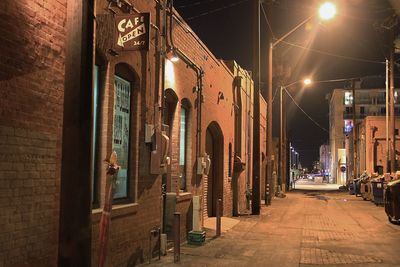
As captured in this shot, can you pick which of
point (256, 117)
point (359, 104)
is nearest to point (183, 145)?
point (256, 117)

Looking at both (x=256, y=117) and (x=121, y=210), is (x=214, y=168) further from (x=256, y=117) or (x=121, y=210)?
(x=121, y=210)

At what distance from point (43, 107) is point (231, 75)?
14447mm

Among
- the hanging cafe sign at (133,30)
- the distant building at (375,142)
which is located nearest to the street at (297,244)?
the hanging cafe sign at (133,30)

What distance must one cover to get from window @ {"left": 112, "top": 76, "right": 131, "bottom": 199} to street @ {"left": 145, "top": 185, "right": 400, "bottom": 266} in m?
1.57

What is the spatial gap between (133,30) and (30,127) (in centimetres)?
265

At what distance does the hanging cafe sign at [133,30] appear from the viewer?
8.16m

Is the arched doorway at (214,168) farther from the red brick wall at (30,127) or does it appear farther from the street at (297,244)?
the red brick wall at (30,127)

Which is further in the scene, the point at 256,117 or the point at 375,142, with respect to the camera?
the point at 375,142

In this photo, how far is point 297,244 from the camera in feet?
42.2

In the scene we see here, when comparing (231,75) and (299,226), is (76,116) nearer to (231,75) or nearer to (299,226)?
(299,226)

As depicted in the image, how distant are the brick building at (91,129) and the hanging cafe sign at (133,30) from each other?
105 millimetres

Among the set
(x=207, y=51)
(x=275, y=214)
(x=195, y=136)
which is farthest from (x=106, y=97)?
(x=275, y=214)

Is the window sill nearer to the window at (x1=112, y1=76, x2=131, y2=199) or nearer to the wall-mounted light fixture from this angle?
the window at (x1=112, y1=76, x2=131, y2=199)

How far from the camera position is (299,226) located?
670 inches
